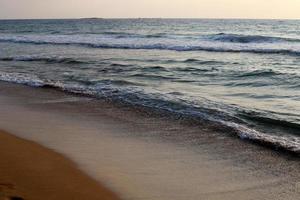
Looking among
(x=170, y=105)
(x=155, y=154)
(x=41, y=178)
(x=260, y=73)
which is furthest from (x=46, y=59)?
(x=41, y=178)

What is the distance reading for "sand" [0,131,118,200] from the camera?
428 centimetres

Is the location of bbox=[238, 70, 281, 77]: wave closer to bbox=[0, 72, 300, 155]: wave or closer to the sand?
bbox=[0, 72, 300, 155]: wave

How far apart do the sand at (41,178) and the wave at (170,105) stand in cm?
285

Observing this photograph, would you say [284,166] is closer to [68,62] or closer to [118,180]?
[118,180]

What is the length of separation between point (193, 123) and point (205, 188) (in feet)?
9.84

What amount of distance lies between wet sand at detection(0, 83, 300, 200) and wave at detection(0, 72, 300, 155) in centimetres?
27

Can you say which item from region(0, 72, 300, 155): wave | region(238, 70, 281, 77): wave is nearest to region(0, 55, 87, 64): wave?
region(0, 72, 300, 155): wave

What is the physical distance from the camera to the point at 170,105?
30.5ft

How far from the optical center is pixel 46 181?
464 centimetres

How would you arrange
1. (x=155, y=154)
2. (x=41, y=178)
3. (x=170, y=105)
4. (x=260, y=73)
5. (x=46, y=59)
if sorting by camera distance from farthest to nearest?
(x=46, y=59) < (x=260, y=73) < (x=170, y=105) < (x=155, y=154) < (x=41, y=178)

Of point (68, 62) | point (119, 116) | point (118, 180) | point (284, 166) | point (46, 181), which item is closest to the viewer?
point (46, 181)

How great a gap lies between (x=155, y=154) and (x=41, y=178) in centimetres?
172

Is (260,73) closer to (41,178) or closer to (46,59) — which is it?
(46,59)

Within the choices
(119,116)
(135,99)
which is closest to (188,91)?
(135,99)
